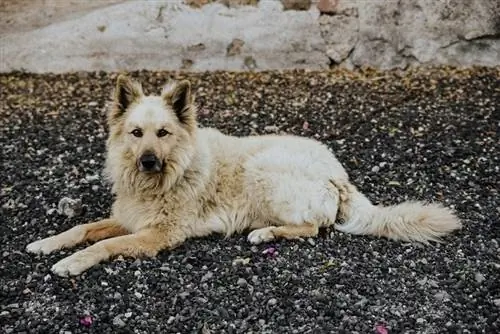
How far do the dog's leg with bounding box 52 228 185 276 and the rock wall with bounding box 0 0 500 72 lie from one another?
4.58 metres

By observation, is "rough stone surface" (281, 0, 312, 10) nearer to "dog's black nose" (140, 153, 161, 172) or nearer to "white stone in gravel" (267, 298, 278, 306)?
"dog's black nose" (140, 153, 161, 172)

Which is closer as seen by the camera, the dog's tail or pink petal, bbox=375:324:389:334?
pink petal, bbox=375:324:389:334

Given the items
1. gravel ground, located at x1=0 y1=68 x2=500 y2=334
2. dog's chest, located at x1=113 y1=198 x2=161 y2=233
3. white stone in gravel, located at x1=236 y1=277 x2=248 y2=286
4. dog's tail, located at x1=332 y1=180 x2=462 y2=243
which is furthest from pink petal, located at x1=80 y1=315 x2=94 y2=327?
dog's tail, located at x1=332 y1=180 x2=462 y2=243

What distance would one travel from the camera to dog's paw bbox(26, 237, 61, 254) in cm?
477

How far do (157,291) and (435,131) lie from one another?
12.1 ft

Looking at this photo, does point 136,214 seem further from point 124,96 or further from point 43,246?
point 124,96

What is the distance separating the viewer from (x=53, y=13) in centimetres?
897

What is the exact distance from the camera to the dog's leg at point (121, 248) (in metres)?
4.45

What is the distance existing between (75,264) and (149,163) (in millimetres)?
781

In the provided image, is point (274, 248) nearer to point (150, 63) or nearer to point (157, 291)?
point (157, 291)

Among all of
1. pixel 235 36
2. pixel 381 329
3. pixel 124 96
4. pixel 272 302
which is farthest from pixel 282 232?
pixel 235 36

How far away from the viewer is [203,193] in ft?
16.5

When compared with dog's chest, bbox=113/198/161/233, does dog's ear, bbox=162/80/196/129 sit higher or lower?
higher

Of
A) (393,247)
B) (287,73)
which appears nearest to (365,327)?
(393,247)
